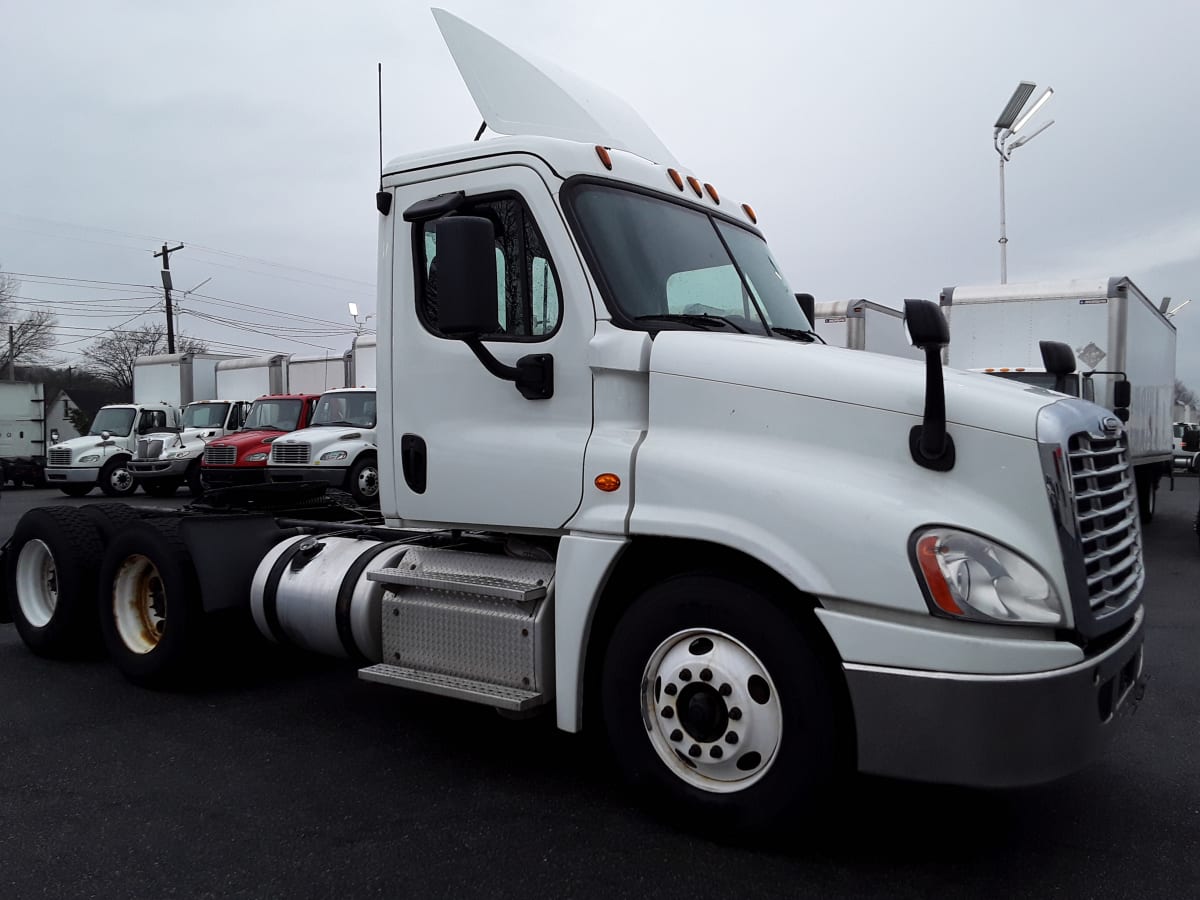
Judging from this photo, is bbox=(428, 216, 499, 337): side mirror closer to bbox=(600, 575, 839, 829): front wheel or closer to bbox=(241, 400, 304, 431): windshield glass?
bbox=(600, 575, 839, 829): front wheel

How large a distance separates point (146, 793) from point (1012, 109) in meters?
18.7

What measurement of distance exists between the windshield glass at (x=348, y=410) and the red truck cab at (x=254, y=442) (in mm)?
937

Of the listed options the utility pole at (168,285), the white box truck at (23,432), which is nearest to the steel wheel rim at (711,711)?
the white box truck at (23,432)

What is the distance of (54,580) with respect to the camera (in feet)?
21.0

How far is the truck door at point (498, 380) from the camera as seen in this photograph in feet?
12.5

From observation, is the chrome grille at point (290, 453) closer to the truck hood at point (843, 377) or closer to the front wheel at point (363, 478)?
the front wheel at point (363, 478)

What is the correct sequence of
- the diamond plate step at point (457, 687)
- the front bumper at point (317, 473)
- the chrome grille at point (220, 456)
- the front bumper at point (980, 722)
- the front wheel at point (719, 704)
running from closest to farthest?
the front bumper at point (980, 722)
the front wheel at point (719, 704)
the diamond plate step at point (457, 687)
the front bumper at point (317, 473)
the chrome grille at point (220, 456)

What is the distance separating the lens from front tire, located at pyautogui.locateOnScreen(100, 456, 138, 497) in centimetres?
2227

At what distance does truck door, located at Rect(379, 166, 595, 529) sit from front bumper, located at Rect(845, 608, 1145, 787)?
53.9 inches

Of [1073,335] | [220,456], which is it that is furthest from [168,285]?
[1073,335]

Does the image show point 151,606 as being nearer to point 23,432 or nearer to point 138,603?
point 138,603

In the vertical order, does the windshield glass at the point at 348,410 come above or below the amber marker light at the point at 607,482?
above

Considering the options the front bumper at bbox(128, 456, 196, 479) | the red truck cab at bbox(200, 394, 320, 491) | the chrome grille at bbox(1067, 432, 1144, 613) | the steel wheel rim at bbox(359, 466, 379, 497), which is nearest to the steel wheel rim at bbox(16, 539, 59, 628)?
the chrome grille at bbox(1067, 432, 1144, 613)

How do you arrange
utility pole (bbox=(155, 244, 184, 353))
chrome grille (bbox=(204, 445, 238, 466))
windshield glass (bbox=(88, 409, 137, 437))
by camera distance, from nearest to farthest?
chrome grille (bbox=(204, 445, 238, 466)) → windshield glass (bbox=(88, 409, 137, 437)) → utility pole (bbox=(155, 244, 184, 353))
